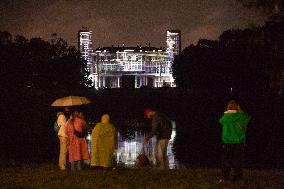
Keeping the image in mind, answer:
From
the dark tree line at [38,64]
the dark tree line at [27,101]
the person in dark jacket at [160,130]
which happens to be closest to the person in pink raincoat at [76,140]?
the person in dark jacket at [160,130]

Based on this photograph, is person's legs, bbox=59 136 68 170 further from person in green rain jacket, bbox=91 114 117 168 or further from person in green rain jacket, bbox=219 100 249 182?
person in green rain jacket, bbox=219 100 249 182

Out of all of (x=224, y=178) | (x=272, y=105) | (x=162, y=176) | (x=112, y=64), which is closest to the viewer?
(x=224, y=178)

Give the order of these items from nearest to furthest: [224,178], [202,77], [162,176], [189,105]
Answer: [224,178], [162,176], [189,105], [202,77]

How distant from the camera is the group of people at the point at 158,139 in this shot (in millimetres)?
14544

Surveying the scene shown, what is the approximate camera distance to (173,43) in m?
191

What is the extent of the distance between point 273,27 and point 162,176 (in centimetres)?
596

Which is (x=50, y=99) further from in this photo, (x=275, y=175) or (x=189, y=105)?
(x=275, y=175)

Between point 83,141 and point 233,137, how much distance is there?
5198mm

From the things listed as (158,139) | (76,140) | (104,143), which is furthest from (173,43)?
(104,143)

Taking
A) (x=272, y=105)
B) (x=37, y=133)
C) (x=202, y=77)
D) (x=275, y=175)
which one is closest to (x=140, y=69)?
(x=202, y=77)

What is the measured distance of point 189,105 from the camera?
87438 mm

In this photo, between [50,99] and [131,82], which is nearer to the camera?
[50,99]

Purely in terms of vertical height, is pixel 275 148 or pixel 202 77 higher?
pixel 202 77

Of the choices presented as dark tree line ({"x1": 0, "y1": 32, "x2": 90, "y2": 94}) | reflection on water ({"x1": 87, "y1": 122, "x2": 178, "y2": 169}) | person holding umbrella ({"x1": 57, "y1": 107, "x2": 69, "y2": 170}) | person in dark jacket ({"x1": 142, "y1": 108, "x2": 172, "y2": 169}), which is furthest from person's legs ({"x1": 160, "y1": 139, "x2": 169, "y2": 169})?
dark tree line ({"x1": 0, "y1": 32, "x2": 90, "y2": 94})
